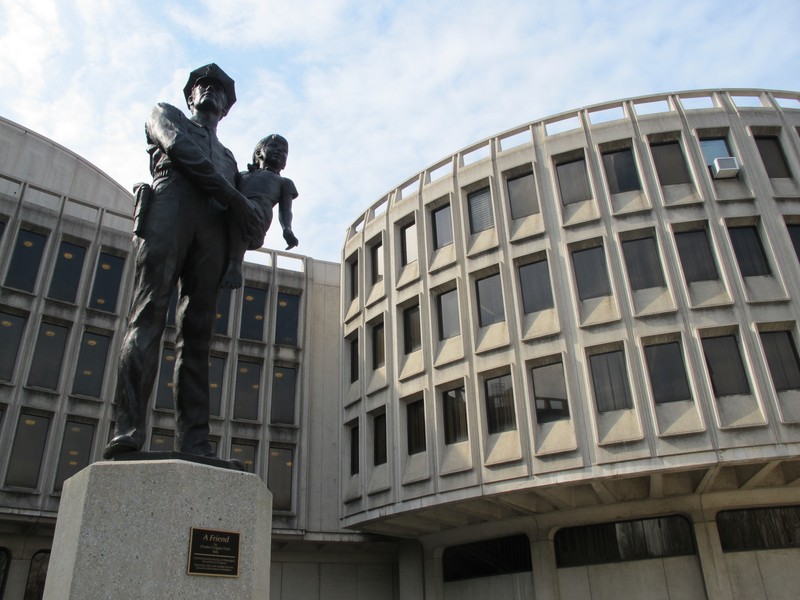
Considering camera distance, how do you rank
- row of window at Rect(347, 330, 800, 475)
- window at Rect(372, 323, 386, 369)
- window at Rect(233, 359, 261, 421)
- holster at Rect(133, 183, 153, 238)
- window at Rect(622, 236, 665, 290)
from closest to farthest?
holster at Rect(133, 183, 153, 238)
row of window at Rect(347, 330, 800, 475)
window at Rect(622, 236, 665, 290)
window at Rect(372, 323, 386, 369)
window at Rect(233, 359, 261, 421)

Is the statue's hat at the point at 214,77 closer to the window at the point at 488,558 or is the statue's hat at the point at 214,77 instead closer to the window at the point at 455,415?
the window at the point at 455,415

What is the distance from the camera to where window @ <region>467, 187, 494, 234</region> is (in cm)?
2314

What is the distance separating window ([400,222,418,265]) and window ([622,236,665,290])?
306 inches

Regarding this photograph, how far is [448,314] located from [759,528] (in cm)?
1126

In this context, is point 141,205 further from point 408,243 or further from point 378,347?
point 378,347

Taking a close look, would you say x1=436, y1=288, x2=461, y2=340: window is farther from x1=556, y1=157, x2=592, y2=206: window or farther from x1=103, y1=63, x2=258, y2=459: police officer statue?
x1=103, y1=63, x2=258, y2=459: police officer statue

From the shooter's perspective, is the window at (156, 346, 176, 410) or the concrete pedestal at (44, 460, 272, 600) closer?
the concrete pedestal at (44, 460, 272, 600)

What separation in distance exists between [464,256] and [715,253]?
7.82m

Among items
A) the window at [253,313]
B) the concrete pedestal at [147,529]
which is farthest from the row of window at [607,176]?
the concrete pedestal at [147,529]

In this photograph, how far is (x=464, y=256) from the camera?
22.9 metres

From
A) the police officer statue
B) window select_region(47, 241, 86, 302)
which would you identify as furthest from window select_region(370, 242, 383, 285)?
the police officer statue

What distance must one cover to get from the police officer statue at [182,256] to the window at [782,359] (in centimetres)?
1708

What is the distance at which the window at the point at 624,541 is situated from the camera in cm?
1958

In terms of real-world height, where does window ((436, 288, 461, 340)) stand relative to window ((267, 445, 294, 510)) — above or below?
above
